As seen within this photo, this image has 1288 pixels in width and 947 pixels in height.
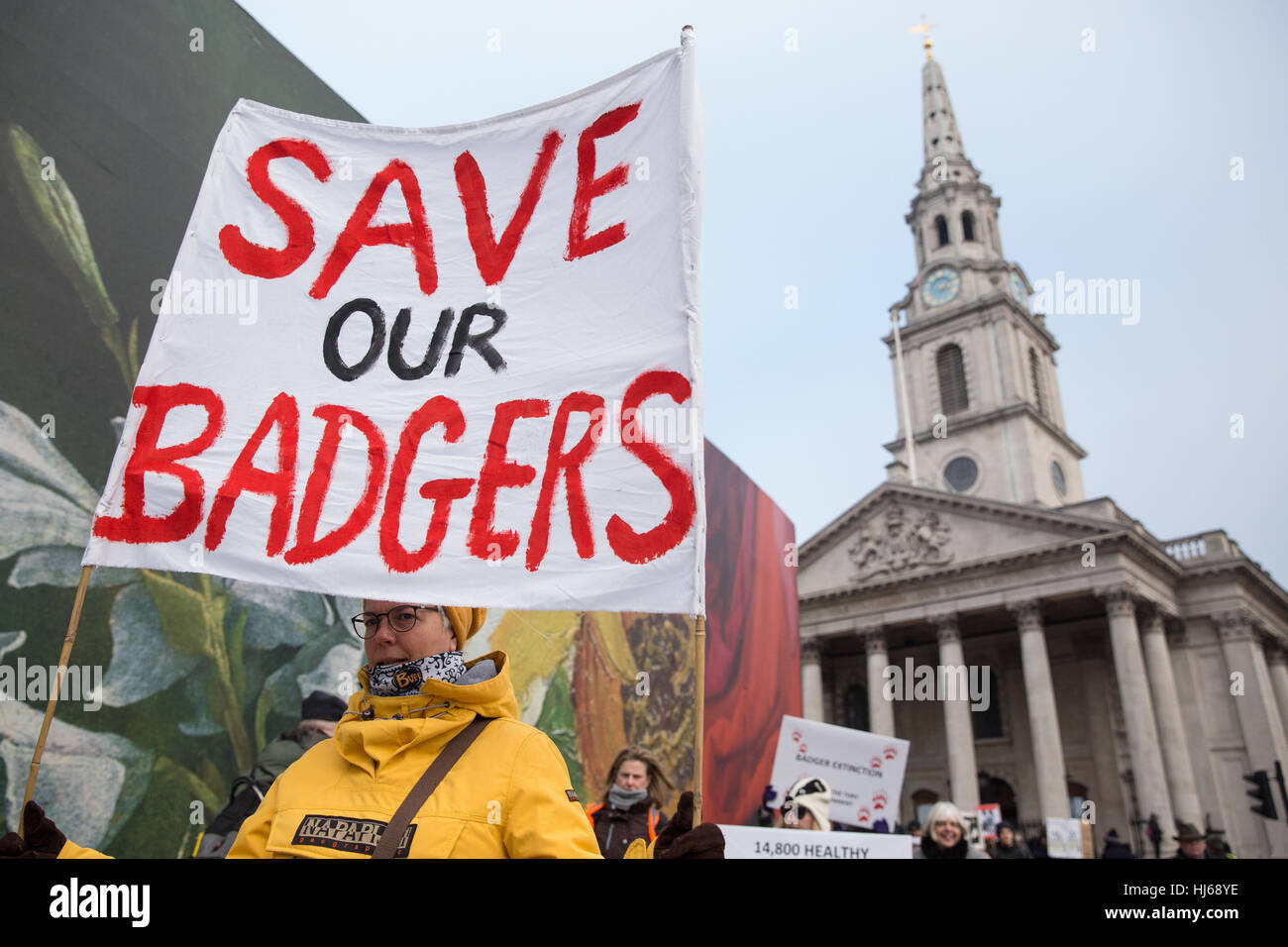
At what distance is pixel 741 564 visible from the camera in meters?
12.7

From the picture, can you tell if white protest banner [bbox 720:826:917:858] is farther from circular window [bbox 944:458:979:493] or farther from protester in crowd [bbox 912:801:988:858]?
circular window [bbox 944:458:979:493]

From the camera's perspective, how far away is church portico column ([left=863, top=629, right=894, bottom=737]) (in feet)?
110

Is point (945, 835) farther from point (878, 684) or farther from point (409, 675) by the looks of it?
point (878, 684)

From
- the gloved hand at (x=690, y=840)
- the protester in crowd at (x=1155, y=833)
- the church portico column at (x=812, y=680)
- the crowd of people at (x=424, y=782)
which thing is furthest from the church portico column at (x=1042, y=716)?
the crowd of people at (x=424, y=782)

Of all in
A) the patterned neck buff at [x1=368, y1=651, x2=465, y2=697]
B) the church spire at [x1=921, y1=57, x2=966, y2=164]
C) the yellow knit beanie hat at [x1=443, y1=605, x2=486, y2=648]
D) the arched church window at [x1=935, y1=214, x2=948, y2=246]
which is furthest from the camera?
the church spire at [x1=921, y1=57, x2=966, y2=164]

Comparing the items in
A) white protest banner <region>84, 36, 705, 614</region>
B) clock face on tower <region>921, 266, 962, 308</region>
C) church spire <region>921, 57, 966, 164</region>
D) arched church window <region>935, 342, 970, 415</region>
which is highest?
church spire <region>921, 57, 966, 164</region>

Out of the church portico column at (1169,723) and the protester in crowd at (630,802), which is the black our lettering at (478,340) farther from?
the church portico column at (1169,723)

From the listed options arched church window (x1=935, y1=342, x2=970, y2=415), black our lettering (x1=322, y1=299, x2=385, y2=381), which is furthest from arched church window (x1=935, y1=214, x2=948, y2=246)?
black our lettering (x1=322, y1=299, x2=385, y2=381)

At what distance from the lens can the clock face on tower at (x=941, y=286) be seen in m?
46.2

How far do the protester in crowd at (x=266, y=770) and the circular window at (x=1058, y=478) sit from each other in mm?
43018

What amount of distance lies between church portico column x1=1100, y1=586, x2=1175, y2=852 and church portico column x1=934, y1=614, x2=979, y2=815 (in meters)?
5.18

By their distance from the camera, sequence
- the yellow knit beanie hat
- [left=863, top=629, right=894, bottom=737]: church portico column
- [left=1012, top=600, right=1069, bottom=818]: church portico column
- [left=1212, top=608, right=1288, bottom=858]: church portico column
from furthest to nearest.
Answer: [left=863, top=629, right=894, bottom=737]: church portico column < [left=1212, top=608, right=1288, bottom=858]: church portico column < [left=1012, top=600, right=1069, bottom=818]: church portico column < the yellow knit beanie hat

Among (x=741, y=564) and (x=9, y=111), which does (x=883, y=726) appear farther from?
(x=9, y=111)

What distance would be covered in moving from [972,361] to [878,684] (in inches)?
728
